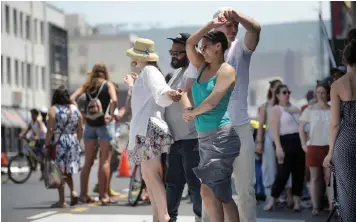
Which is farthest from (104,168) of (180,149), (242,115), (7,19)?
(7,19)

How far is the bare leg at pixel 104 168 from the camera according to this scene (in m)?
13.1

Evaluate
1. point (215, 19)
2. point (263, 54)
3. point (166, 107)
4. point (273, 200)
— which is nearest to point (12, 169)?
point (273, 200)

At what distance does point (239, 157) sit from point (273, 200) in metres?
4.98

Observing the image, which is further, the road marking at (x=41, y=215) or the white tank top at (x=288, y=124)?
the white tank top at (x=288, y=124)

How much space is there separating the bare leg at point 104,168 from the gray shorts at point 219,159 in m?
5.91

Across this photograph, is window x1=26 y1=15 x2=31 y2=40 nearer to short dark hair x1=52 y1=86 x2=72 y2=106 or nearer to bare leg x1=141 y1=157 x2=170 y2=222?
short dark hair x1=52 y1=86 x2=72 y2=106

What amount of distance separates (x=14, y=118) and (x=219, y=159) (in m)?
57.1

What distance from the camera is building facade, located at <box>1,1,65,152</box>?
204 feet

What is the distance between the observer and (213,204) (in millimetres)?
7320

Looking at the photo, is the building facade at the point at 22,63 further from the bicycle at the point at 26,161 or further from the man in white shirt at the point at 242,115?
the man in white shirt at the point at 242,115

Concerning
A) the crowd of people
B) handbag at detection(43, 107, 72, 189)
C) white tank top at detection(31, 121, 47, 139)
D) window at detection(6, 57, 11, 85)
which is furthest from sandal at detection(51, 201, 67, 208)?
window at detection(6, 57, 11, 85)

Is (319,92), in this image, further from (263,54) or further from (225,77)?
(263,54)

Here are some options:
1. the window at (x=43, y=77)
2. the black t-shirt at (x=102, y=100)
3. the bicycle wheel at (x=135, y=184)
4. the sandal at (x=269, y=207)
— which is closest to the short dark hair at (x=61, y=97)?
the black t-shirt at (x=102, y=100)

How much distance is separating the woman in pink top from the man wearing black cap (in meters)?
3.82
